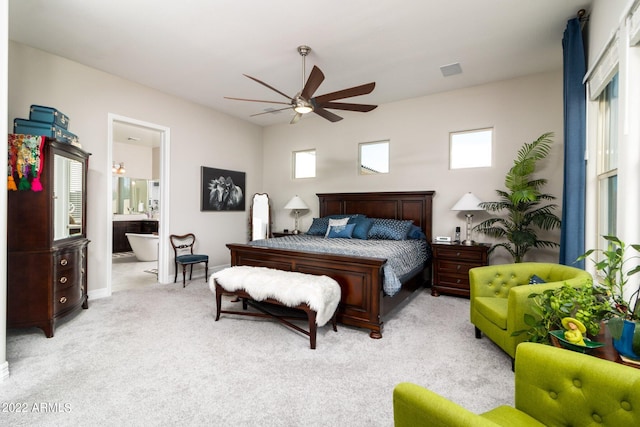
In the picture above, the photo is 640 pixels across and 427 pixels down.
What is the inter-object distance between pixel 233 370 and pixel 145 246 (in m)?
5.45

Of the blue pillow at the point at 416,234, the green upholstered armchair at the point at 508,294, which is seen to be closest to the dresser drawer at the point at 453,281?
the blue pillow at the point at 416,234

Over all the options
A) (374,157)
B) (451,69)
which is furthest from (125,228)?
(451,69)

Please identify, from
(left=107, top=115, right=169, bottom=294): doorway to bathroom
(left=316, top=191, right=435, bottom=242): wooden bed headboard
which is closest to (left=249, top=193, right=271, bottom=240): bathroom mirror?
(left=316, top=191, right=435, bottom=242): wooden bed headboard

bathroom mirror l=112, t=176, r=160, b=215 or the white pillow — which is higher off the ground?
bathroom mirror l=112, t=176, r=160, b=215

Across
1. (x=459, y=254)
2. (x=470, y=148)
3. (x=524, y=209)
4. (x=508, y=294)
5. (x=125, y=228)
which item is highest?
(x=470, y=148)

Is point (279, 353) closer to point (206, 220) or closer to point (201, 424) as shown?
point (201, 424)

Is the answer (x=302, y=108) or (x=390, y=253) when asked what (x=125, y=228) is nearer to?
(x=302, y=108)

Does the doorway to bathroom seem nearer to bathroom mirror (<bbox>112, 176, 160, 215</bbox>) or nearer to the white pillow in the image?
bathroom mirror (<bbox>112, 176, 160, 215</bbox>)

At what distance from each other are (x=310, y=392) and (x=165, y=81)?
441 centimetres

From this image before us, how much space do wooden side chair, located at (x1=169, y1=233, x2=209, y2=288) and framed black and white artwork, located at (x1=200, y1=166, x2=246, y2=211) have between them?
23.6 inches

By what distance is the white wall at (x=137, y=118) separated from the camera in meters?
3.52

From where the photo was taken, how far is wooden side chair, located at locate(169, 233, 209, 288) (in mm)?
4734

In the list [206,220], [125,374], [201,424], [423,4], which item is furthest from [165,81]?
[201,424]

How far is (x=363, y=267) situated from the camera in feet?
9.87
